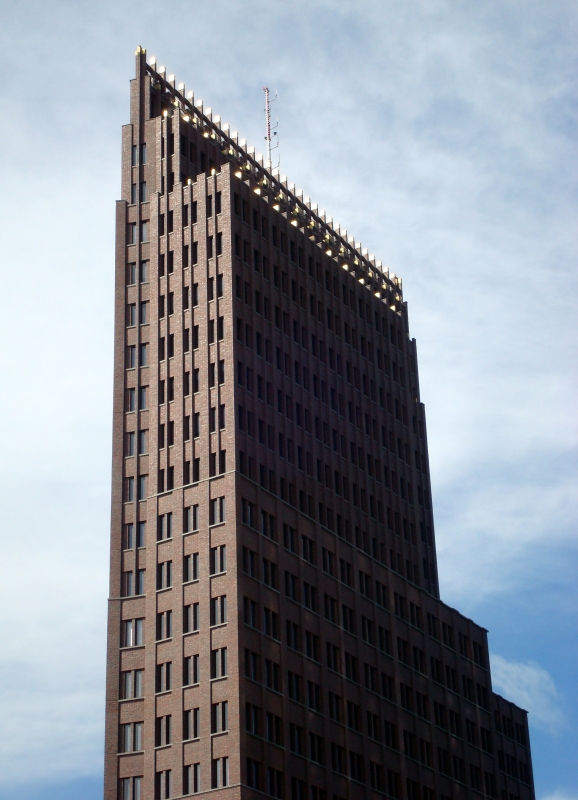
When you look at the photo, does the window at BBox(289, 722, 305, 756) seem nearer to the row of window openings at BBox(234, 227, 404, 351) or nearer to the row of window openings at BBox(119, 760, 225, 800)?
the row of window openings at BBox(119, 760, 225, 800)

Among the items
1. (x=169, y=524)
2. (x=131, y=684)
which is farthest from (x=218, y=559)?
(x=131, y=684)

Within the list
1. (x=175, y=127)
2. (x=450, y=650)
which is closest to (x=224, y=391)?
(x=175, y=127)

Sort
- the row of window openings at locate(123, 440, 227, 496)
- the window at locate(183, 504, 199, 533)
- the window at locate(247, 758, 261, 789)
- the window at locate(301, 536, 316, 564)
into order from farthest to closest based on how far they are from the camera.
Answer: the window at locate(301, 536, 316, 564) < the row of window openings at locate(123, 440, 227, 496) < the window at locate(183, 504, 199, 533) < the window at locate(247, 758, 261, 789)

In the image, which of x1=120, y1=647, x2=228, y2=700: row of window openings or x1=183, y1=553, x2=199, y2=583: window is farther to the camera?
x1=183, y1=553, x2=199, y2=583: window

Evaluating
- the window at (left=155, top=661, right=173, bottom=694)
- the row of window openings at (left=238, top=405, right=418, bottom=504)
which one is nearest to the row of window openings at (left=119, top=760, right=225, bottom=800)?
the window at (left=155, top=661, right=173, bottom=694)

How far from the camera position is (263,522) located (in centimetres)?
13762

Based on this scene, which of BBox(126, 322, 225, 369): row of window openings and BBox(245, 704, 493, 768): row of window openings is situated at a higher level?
BBox(126, 322, 225, 369): row of window openings

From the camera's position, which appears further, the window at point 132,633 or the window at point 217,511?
the window at point 217,511

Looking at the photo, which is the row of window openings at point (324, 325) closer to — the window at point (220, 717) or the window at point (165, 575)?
the window at point (165, 575)

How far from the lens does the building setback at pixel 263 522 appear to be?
129m

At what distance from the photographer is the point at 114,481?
14250 centimetres

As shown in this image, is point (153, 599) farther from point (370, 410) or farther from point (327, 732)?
point (370, 410)

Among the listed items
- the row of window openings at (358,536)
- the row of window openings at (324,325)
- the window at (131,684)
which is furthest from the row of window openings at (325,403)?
the window at (131,684)

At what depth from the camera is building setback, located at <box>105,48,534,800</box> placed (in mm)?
128750
